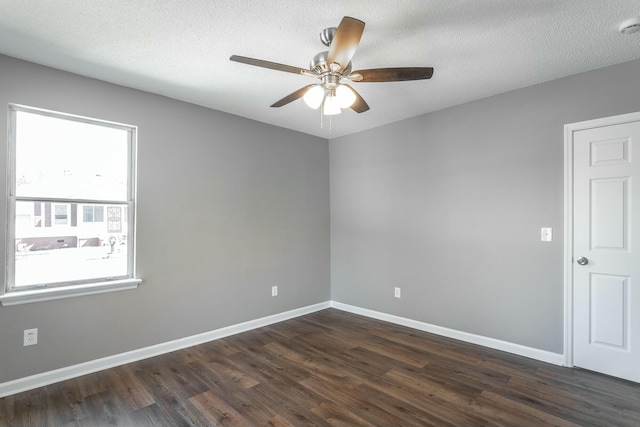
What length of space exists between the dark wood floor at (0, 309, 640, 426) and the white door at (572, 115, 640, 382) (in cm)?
21

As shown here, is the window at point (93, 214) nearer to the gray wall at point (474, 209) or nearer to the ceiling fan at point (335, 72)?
the ceiling fan at point (335, 72)

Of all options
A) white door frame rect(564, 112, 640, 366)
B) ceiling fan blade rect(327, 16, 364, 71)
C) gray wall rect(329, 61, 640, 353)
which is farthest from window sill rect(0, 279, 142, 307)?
white door frame rect(564, 112, 640, 366)

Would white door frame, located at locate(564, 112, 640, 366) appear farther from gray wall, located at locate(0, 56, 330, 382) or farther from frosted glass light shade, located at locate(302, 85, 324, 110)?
gray wall, located at locate(0, 56, 330, 382)

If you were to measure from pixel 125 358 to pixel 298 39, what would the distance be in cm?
306

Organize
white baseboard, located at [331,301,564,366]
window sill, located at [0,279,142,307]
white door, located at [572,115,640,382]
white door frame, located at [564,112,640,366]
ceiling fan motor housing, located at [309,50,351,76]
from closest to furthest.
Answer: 1. ceiling fan motor housing, located at [309,50,351,76]
2. window sill, located at [0,279,142,307]
3. white door, located at [572,115,640,382]
4. white door frame, located at [564,112,640,366]
5. white baseboard, located at [331,301,564,366]

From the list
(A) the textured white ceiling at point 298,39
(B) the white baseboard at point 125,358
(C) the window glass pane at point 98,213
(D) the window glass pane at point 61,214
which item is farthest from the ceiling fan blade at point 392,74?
(B) the white baseboard at point 125,358

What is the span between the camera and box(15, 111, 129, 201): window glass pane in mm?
2477

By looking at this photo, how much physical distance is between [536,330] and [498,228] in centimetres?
98

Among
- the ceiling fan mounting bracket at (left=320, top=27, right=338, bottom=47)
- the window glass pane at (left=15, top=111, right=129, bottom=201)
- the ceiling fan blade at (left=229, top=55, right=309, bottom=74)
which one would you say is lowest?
the window glass pane at (left=15, top=111, right=129, bottom=201)

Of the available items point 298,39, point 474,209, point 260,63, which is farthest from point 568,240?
point 260,63

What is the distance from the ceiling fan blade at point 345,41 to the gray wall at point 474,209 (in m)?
2.10

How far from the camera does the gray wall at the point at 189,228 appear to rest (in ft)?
8.22

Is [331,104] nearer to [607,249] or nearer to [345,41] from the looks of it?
[345,41]

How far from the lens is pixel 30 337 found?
2.43 metres
